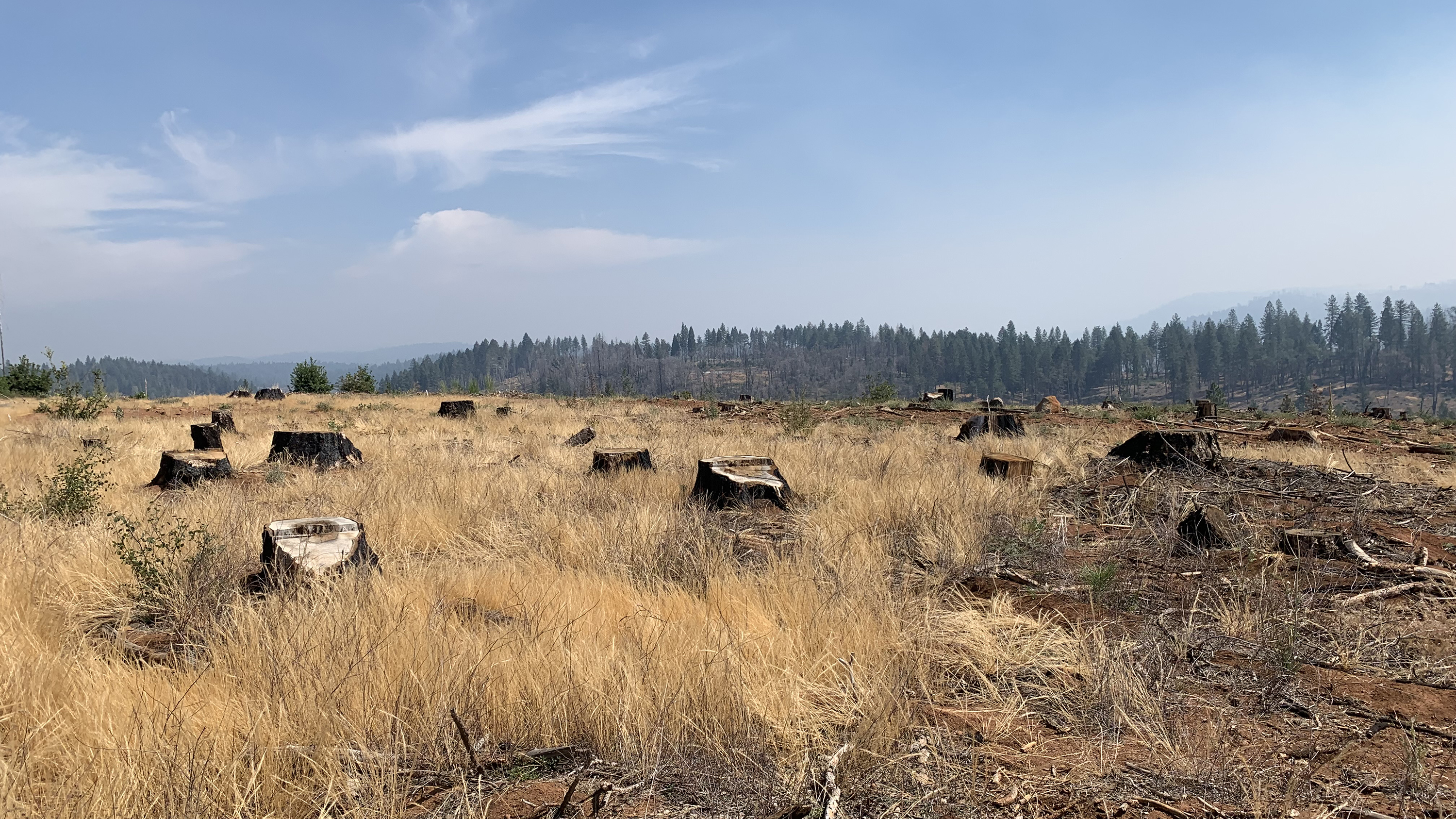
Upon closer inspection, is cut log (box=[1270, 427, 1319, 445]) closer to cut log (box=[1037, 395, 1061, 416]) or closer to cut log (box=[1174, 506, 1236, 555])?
cut log (box=[1037, 395, 1061, 416])

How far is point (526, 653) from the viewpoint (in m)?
2.78

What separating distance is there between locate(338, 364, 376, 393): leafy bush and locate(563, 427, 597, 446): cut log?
18.3 metres

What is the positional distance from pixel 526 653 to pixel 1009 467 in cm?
594

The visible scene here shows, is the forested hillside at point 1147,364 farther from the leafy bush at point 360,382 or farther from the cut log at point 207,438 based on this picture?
the cut log at point 207,438

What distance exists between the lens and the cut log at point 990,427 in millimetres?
11180

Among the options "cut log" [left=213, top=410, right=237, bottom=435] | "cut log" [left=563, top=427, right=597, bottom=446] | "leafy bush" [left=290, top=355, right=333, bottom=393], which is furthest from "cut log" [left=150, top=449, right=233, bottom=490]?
"leafy bush" [left=290, top=355, right=333, bottom=393]

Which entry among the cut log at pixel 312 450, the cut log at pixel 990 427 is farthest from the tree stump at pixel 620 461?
the cut log at pixel 990 427

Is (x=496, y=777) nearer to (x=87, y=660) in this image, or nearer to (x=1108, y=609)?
(x=87, y=660)

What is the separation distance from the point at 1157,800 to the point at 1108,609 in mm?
1937

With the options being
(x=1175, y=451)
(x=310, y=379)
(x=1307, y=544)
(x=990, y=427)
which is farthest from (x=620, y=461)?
(x=310, y=379)

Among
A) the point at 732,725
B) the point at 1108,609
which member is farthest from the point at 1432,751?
the point at 732,725

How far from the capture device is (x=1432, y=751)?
7.68 feet

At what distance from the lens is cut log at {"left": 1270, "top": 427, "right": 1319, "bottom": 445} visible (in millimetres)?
11438

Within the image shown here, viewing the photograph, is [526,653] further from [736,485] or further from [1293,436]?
[1293,436]
